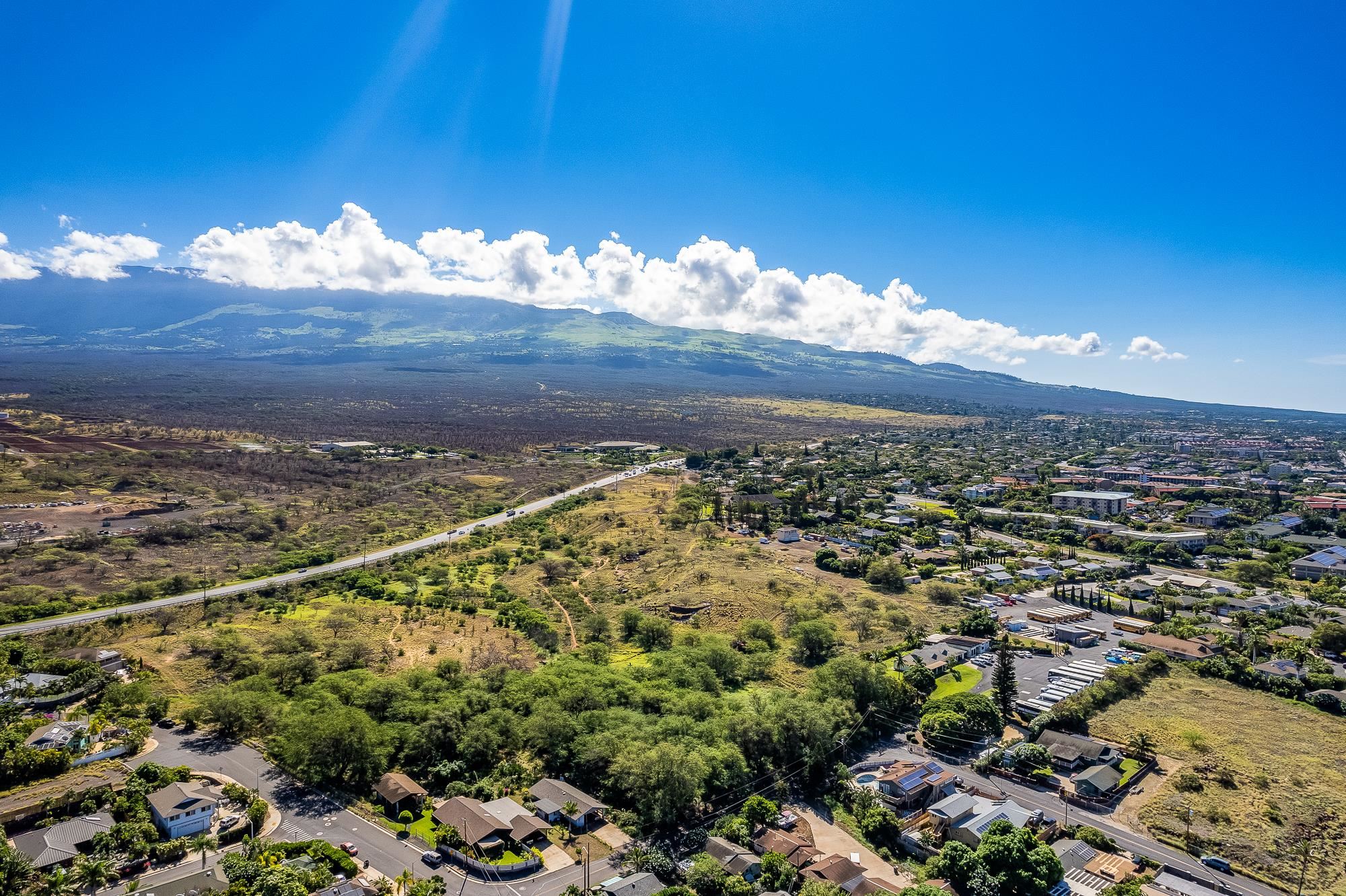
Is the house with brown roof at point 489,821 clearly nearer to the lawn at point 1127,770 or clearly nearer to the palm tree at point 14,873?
the palm tree at point 14,873

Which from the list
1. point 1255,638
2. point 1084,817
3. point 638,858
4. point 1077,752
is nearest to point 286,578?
point 638,858

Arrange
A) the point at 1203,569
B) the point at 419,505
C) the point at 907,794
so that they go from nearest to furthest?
the point at 907,794, the point at 1203,569, the point at 419,505

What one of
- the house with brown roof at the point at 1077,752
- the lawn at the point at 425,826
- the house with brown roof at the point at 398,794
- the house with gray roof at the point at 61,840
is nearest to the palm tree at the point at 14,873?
the house with gray roof at the point at 61,840

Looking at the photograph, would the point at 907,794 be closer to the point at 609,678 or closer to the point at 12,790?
the point at 609,678

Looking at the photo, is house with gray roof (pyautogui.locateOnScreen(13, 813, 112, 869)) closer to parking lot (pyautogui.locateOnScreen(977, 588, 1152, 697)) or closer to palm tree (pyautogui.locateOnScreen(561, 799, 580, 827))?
palm tree (pyautogui.locateOnScreen(561, 799, 580, 827))

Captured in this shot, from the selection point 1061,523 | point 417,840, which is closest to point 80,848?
point 417,840

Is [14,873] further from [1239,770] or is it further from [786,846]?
[1239,770]
